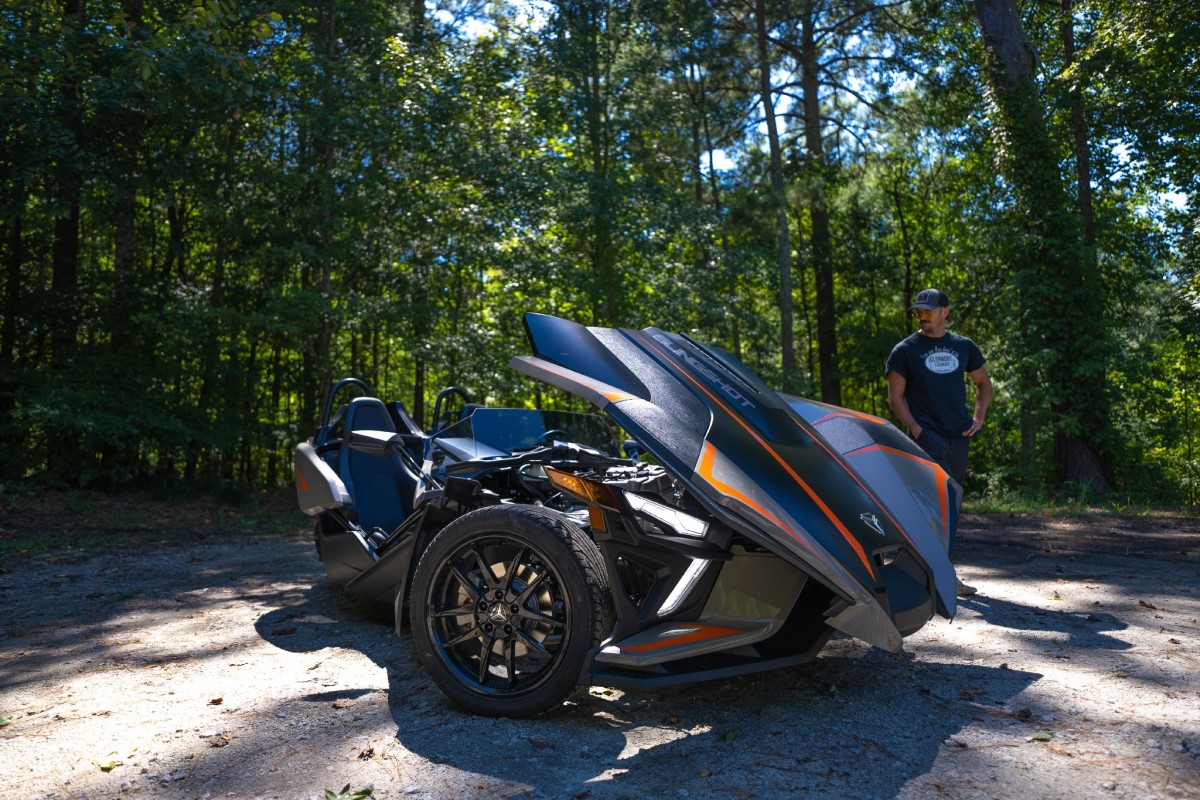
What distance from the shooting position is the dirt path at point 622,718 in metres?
2.70

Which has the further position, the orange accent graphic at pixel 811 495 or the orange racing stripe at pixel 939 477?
the orange racing stripe at pixel 939 477

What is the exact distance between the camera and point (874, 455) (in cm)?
383

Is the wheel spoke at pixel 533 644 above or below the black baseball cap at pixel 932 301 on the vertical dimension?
below

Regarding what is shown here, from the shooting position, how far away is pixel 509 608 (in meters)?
3.29

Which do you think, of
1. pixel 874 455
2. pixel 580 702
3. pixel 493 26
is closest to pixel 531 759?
pixel 580 702

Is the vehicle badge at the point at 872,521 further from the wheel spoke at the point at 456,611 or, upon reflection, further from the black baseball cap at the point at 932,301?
the black baseball cap at the point at 932,301

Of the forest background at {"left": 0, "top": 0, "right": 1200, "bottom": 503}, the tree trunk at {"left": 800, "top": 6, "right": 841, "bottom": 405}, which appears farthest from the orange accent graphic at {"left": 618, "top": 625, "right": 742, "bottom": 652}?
the tree trunk at {"left": 800, "top": 6, "right": 841, "bottom": 405}

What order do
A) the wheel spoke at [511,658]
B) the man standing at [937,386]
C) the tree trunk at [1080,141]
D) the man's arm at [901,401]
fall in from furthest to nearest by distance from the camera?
1. the tree trunk at [1080,141]
2. the man's arm at [901,401]
3. the man standing at [937,386]
4. the wheel spoke at [511,658]

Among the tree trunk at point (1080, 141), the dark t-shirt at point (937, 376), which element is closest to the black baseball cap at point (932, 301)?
the dark t-shirt at point (937, 376)

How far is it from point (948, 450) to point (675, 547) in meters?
3.20

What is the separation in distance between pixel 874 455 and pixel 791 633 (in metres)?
0.97

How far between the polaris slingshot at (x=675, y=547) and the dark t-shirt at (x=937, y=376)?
1.63 meters

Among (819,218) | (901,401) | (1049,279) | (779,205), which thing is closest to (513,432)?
(901,401)

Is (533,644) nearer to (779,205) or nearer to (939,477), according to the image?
(939,477)
